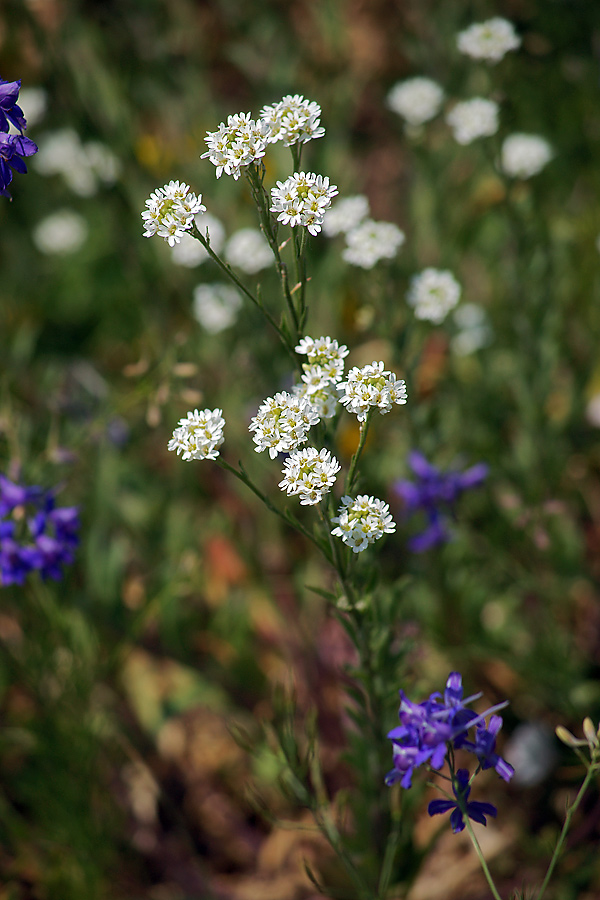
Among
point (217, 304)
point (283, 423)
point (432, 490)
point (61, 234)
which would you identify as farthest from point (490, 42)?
point (61, 234)

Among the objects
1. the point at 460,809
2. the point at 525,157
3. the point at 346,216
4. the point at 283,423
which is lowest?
the point at 460,809

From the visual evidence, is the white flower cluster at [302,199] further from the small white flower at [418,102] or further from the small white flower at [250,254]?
the small white flower at [418,102]

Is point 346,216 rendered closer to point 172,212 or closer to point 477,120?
point 477,120

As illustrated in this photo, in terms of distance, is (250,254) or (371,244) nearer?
(371,244)

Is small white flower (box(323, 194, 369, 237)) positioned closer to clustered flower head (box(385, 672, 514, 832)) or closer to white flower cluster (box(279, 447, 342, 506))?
white flower cluster (box(279, 447, 342, 506))

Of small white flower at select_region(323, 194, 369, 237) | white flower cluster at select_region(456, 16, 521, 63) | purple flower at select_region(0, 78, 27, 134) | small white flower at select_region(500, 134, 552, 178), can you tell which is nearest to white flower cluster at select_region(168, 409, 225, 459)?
purple flower at select_region(0, 78, 27, 134)

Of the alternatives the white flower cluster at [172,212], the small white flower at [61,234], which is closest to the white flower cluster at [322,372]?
the white flower cluster at [172,212]
